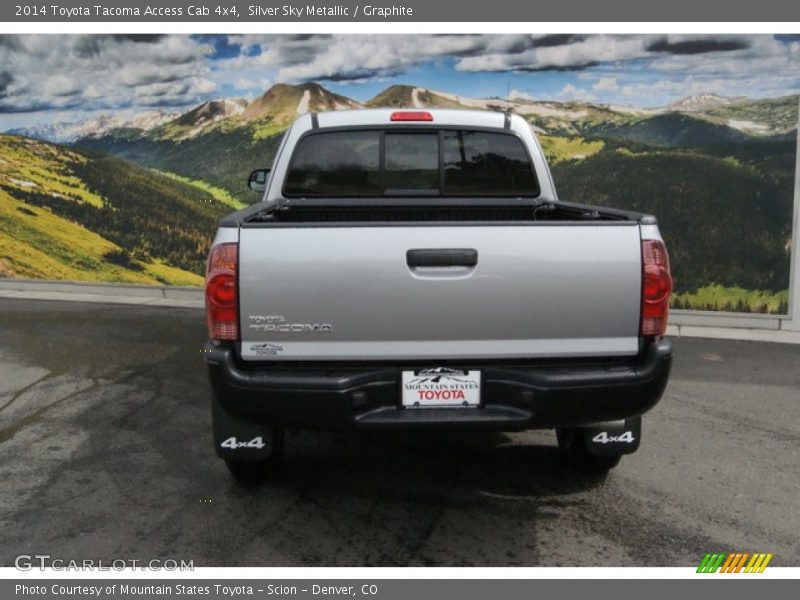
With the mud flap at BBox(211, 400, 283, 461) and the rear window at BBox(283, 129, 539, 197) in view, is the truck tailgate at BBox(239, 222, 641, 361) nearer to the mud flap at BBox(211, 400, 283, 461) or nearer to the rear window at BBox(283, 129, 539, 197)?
the mud flap at BBox(211, 400, 283, 461)

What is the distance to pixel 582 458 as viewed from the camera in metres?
4.32

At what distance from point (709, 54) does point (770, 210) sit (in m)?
1.76

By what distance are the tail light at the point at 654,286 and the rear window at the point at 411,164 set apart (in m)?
1.81

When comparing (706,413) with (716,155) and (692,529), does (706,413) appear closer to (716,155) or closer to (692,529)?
(692,529)

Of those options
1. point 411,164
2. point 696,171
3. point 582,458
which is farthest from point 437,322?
point 696,171

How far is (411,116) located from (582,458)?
2.51 m

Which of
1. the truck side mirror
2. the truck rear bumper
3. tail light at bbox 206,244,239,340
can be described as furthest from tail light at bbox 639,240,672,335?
the truck side mirror

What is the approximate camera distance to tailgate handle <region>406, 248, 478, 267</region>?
321cm

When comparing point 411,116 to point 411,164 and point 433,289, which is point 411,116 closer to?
point 411,164

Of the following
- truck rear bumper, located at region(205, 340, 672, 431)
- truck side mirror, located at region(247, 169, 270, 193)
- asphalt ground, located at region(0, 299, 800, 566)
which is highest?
truck side mirror, located at region(247, 169, 270, 193)

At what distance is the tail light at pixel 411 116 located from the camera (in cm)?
516

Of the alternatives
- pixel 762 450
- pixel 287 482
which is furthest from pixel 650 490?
pixel 287 482

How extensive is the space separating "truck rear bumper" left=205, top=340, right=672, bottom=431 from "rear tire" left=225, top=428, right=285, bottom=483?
747 mm

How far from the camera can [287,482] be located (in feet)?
14.0
